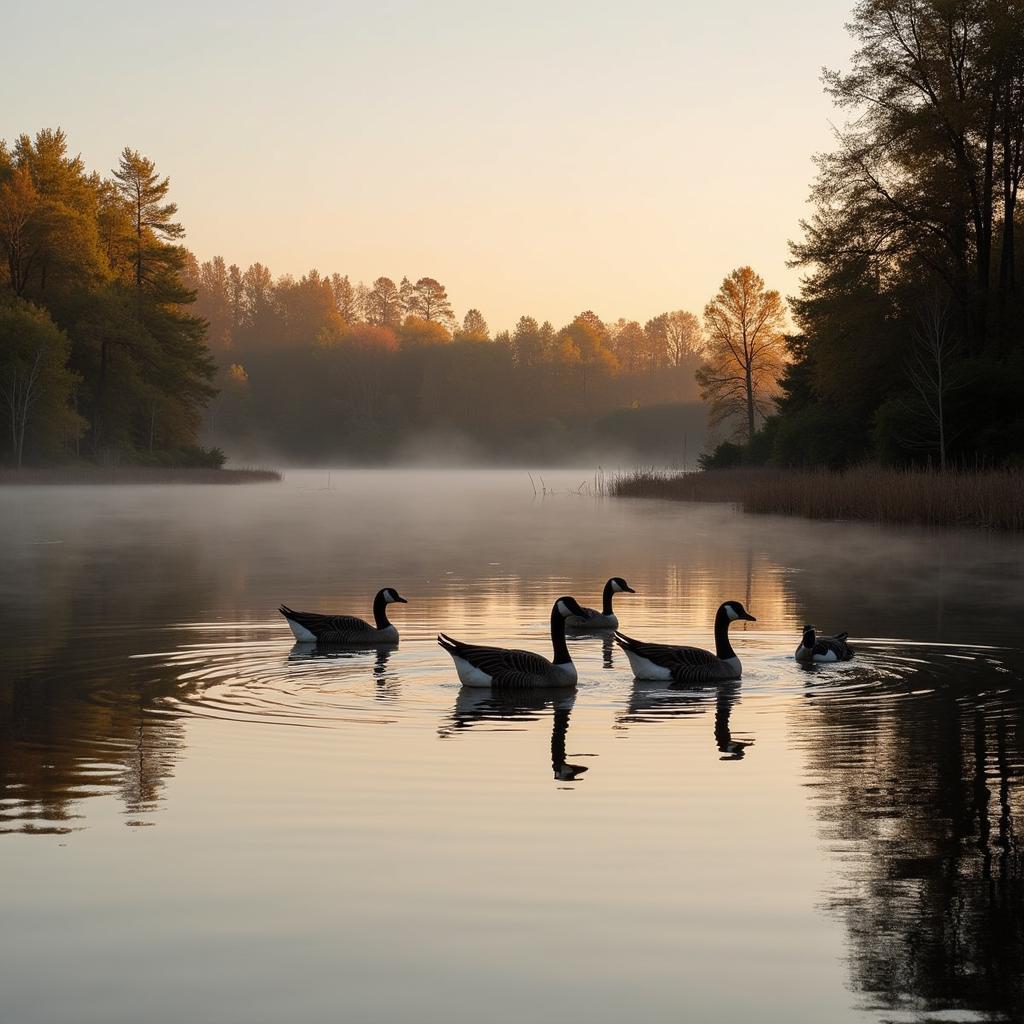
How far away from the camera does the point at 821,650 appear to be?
53.1ft

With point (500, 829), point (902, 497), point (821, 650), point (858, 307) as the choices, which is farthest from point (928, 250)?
point (500, 829)

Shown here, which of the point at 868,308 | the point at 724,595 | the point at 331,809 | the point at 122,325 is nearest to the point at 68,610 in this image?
the point at 724,595

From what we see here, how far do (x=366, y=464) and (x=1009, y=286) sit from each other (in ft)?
465

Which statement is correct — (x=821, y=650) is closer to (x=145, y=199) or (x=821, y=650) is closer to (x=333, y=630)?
(x=333, y=630)

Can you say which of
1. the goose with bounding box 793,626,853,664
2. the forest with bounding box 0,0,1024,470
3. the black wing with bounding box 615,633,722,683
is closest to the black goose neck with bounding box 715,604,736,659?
the black wing with bounding box 615,633,722,683

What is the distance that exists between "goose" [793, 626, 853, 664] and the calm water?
12.3 inches

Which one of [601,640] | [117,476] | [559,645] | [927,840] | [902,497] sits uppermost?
[117,476]

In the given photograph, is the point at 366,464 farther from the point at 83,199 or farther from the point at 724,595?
the point at 724,595

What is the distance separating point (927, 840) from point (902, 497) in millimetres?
36874

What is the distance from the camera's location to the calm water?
6.14 meters

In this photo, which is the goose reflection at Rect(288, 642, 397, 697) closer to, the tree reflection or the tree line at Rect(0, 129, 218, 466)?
the tree reflection

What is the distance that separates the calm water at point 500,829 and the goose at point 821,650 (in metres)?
0.31

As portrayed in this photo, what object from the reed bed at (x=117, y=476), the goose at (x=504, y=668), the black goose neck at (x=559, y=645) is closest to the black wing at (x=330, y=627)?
the goose at (x=504, y=668)

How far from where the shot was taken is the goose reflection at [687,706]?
470 inches
